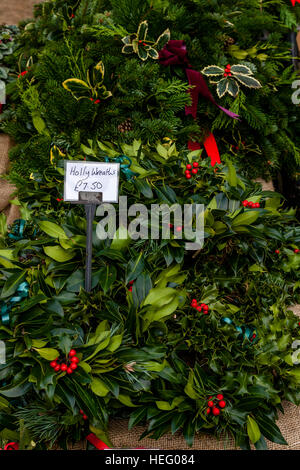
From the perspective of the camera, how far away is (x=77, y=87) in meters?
1.10

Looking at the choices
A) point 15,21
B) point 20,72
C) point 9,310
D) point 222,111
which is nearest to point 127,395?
point 9,310

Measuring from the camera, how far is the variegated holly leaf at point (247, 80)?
1.24 meters

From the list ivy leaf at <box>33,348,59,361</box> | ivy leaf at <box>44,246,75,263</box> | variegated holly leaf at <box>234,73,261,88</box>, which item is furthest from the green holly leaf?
variegated holly leaf at <box>234,73,261,88</box>

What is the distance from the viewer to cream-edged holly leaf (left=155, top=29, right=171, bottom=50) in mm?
1189

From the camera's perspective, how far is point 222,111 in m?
1.28

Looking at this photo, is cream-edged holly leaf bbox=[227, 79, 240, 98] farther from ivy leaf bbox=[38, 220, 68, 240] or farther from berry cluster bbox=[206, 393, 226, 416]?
berry cluster bbox=[206, 393, 226, 416]

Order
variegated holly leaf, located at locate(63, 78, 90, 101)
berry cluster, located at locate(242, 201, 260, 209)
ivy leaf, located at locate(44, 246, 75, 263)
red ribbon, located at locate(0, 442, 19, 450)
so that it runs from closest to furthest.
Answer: red ribbon, located at locate(0, 442, 19, 450), ivy leaf, located at locate(44, 246, 75, 263), berry cluster, located at locate(242, 201, 260, 209), variegated holly leaf, located at locate(63, 78, 90, 101)

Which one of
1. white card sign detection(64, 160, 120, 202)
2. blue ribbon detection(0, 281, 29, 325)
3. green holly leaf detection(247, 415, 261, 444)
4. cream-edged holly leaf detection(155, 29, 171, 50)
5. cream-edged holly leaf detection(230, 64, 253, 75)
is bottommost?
green holly leaf detection(247, 415, 261, 444)

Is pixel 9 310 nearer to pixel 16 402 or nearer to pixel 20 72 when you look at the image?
pixel 16 402

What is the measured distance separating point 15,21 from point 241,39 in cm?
112

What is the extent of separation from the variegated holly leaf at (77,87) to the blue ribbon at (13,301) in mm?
591

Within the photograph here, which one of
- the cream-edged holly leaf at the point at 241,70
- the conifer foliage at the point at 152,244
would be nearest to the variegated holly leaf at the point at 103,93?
the conifer foliage at the point at 152,244

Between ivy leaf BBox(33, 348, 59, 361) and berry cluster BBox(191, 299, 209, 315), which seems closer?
ivy leaf BBox(33, 348, 59, 361)

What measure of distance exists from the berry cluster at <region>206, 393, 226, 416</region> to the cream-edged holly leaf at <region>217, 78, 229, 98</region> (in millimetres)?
906
